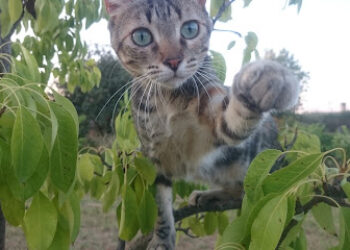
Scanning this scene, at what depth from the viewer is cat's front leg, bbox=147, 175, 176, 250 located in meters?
1.70

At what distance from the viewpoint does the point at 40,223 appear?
780mm

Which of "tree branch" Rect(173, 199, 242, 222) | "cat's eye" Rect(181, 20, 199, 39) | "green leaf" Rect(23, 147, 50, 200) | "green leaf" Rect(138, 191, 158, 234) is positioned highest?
"cat's eye" Rect(181, 20, 199, 39)

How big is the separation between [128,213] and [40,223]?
435mm

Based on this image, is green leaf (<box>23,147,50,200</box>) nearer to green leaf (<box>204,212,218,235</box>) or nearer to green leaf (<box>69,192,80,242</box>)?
green leaf (<box>69,192,80,242</box>)

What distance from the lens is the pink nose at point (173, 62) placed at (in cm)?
137

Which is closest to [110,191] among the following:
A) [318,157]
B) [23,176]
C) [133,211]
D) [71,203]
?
[133,211]

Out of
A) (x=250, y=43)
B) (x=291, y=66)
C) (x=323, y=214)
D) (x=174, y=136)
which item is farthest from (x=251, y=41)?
(x=291, y=66)

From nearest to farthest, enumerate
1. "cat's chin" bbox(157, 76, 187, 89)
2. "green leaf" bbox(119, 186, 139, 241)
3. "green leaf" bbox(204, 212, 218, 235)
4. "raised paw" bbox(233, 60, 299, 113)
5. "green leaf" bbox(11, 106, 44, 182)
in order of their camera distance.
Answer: "green leaf" bbox(11, 106, 44, 182)
"raised paw" bbox(233, 60, 299, 113)
"green leaf" bbox(119, 186, 139, 241)
"cat's chin" bbox(157, 76, 187, 89)
"green leaf" bbox(204, 212, 218, 235)

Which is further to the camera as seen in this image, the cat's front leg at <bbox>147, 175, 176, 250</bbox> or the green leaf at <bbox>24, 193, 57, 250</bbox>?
the cat's front leg at <bbox>147, 175, 176, 250</bbox>

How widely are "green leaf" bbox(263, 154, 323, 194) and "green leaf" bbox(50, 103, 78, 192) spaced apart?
35 cm

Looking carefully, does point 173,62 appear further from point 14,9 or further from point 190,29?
point 14,9

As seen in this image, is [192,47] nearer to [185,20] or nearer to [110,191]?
[185,20]

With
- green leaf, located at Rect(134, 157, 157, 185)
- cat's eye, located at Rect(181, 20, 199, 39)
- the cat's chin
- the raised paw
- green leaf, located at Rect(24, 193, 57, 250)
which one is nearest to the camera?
green leaf, located at Rect(24, 193, 57, 250)

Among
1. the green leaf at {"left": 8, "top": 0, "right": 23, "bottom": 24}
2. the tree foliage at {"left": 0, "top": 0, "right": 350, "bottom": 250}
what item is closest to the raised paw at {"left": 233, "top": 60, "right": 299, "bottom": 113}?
the tree foliage at {"left": 0, "top": 0, "right": 350, "bottom": 250}
